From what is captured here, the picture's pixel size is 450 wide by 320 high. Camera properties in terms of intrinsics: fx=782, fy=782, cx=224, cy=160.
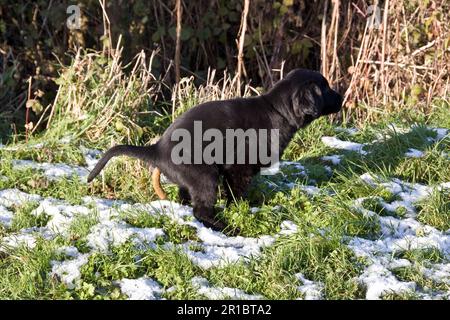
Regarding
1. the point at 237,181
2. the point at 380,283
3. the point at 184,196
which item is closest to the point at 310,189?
the point at 237,181

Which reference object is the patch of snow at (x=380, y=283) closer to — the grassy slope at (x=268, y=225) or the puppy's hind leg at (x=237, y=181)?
the grassy slope at (x=268, y=225)

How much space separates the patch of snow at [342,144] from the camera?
639 centimetres

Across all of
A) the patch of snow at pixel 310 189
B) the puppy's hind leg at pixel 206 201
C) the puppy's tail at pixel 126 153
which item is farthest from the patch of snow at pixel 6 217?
the patch of snow at pixel 310 189

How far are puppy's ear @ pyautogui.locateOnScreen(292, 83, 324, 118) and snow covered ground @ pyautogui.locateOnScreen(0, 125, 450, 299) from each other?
0.54 metres

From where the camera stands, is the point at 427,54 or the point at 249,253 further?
the point at 427,54

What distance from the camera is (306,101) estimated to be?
534 cm

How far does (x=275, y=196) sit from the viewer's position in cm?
536

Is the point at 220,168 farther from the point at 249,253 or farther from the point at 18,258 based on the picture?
the point at 18,258

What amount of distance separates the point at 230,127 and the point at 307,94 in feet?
2.03

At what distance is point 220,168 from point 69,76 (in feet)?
7.13

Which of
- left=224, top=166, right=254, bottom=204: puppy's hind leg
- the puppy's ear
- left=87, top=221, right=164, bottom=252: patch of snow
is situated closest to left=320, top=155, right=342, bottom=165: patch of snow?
the puppy's ear

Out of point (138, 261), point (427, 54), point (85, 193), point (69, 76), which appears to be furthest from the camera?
point (427, 54)
